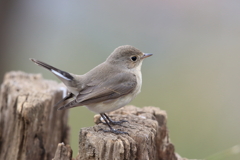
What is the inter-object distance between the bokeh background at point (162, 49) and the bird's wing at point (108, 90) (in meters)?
3.78

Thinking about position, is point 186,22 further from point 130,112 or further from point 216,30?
point 130,112

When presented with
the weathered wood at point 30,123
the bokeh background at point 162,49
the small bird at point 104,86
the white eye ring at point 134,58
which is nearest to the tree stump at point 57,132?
the weathered wood at point 30,123

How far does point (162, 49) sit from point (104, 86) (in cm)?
702

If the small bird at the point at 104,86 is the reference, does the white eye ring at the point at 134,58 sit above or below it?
above

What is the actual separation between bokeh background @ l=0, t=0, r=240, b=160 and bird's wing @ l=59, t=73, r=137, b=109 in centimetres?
378

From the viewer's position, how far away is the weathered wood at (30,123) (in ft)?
15.2

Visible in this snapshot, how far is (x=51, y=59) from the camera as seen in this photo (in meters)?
12.4

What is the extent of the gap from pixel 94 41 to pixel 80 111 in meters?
3.27

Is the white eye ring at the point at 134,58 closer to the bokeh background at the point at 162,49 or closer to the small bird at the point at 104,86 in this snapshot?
the small bird at the point at 104,86

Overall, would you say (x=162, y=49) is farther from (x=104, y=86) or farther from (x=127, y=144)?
(x=127, y=144)

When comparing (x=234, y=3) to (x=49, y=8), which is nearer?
(x=234, y=3)

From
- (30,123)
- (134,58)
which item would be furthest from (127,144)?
(134,58)

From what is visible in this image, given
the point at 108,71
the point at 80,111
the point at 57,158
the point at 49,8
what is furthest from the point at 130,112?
the point at 49,8

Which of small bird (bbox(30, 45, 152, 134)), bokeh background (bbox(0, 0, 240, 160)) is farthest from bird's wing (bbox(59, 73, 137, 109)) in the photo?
bokeh background (bbox(0, 0, 240, 160))
